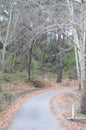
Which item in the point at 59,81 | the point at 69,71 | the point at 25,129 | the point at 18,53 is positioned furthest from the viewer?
the point at 69,71

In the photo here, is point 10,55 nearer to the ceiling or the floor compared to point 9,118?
nearer to the ceiling

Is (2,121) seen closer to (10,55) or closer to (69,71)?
(10,55)

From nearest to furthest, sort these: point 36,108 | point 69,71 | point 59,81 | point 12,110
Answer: point 12,110 → point 36,108 → point 59,81 → point 69,71

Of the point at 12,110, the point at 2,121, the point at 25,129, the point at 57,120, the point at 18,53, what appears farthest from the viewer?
the point at 18,53

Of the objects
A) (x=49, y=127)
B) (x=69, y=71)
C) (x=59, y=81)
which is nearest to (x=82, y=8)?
(x=49, y=127)

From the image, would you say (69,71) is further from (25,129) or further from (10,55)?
(25,129)

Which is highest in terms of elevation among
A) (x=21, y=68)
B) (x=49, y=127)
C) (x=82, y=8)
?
(x=82, y=8)

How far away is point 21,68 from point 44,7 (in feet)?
108

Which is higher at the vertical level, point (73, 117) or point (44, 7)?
point (44, 7)

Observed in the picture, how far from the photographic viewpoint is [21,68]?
51156mm

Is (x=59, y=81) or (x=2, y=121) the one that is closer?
(x=2, y=121)

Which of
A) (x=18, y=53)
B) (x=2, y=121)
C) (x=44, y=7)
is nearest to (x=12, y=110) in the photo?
(x=2, y=121)

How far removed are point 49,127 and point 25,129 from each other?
1.40m

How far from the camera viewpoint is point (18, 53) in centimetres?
5178
